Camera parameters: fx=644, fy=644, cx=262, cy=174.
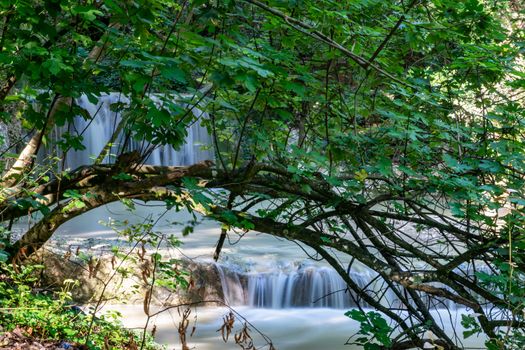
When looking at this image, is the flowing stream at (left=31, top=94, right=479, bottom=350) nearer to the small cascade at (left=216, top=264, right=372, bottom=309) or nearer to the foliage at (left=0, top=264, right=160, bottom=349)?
the small cascade at (left=216, top=264, right=372, bottom=309)

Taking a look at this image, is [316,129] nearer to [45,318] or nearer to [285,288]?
[45,318]

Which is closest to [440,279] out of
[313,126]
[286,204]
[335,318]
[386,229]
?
[386,229]

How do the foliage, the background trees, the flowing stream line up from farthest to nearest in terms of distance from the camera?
the flowing stream, the foliage, the background trees

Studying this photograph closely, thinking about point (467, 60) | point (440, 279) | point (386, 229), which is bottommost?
point (440, 279)

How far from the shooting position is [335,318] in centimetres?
880

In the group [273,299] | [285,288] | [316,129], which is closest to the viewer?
[316,129]

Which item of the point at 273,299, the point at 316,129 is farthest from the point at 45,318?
the point at 273,299

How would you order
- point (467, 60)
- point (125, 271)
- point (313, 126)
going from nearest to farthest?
point (467, 60)
point (125, 271)
point (313, 126)

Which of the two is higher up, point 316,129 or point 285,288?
point 316,129

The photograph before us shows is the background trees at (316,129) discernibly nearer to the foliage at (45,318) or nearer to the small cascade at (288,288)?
the foliage at (45,318)

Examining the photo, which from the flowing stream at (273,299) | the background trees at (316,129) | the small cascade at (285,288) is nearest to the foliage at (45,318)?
the background trees at (316,129)

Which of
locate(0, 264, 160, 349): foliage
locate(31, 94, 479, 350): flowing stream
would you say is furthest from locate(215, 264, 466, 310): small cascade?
locate(0, 264, 160, 349): foliage

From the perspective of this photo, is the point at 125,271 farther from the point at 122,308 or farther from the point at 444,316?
the point at 444,316

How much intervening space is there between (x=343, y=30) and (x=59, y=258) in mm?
5650
